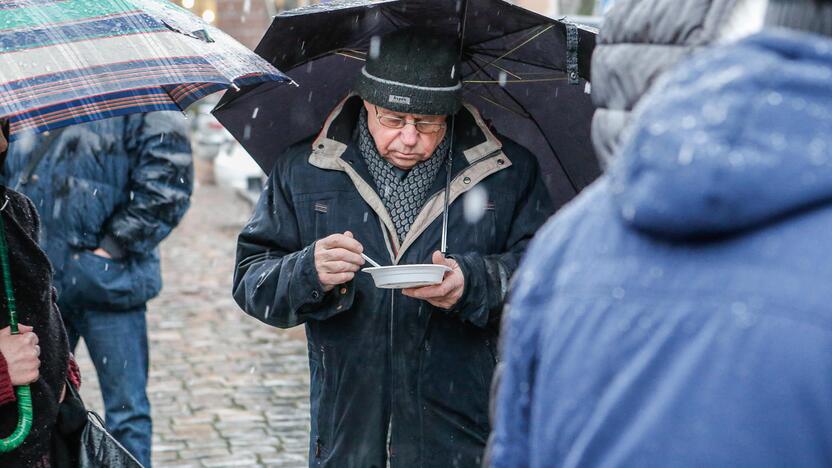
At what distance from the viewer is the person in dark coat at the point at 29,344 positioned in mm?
3545

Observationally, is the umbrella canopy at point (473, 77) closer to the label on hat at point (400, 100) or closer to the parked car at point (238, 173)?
the label on hat at point (400, 100)

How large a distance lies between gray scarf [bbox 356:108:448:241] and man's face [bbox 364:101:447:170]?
3cm

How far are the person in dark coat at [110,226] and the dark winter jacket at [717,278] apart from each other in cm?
427

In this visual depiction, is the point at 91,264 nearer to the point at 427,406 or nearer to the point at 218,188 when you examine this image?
the point at 427,406

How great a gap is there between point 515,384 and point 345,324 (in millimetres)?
2019

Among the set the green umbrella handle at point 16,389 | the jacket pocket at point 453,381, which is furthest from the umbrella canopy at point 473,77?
the green umbrella handle at point 16,389

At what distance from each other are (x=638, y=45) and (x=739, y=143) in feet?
2.29

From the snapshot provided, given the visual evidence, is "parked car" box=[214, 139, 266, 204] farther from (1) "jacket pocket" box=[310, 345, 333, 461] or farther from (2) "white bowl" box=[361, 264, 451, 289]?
(2) "white bowl" box=[361, 264, 451, 289]

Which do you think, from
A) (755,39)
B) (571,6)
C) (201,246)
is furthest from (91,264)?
(571,6)

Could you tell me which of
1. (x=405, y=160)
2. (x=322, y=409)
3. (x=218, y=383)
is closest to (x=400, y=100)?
(x=405, y=160)

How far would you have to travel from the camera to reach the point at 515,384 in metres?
1.94

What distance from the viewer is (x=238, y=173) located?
2367 centimetres

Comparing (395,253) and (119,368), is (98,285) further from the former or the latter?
(395,253)

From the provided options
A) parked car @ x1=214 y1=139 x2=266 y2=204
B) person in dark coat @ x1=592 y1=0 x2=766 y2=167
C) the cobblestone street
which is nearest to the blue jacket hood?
person in dark coat @ x1=592 y1=0 x2=766 y2=167
